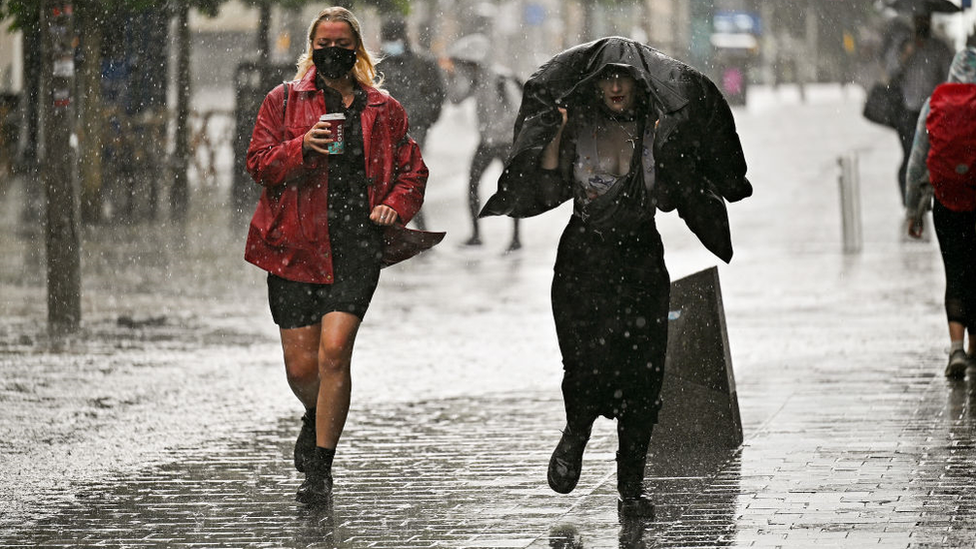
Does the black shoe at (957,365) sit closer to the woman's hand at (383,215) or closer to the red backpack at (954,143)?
the red backpack at (954,143)

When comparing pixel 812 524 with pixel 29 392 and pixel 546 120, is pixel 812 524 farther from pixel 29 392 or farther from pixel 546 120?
pixel 29 392

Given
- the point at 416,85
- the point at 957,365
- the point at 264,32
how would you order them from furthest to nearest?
the point at 264,32, the point at 416,85, the point at 957,365

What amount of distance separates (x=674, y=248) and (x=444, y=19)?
137 ft

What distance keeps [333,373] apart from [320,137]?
2.96 feet

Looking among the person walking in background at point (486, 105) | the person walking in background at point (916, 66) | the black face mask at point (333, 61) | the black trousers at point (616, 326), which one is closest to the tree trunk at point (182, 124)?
the person walking in background at point (486, 105)

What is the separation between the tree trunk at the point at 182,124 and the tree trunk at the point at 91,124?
1.18 meters

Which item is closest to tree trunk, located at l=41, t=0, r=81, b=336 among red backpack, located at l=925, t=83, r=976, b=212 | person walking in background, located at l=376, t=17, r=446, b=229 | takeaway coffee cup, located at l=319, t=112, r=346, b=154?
person walking in background, located at l=376, t=17, r=446, b=229

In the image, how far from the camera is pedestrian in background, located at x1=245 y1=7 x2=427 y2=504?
7.05 m

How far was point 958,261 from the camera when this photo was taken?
10.1 meters

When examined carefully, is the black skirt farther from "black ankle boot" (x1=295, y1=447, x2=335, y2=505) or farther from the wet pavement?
"black ankle boot" (x1=295, y1=447, x2=335, y2=505)

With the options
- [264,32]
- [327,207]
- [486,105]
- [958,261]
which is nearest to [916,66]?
[486,105]

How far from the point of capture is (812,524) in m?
6.39

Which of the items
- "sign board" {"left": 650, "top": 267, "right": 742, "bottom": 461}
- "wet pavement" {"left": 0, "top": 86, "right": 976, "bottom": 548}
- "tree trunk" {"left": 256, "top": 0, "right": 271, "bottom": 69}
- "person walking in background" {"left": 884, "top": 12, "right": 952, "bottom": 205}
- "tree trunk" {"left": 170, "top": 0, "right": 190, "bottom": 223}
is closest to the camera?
"wet pavement" {"left": 0, "top": 86, "right": 976, "bottom": 548}

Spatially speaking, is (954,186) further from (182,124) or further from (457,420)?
(182,124)
